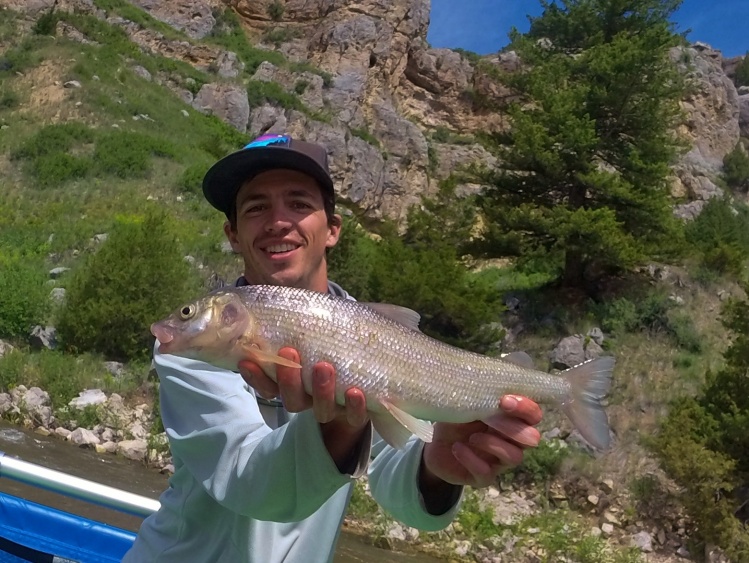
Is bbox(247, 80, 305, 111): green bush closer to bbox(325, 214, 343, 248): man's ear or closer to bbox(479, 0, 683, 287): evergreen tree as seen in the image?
bbox(479, 0, 683, 287): evergreen tree

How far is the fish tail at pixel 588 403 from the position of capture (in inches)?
97.8

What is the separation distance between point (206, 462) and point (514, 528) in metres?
7.83

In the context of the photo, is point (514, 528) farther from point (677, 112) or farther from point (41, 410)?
point (677, 112)

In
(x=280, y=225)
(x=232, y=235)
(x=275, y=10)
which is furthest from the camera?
(x=275, y=10)

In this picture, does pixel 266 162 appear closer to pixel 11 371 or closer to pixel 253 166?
pixel 253 166

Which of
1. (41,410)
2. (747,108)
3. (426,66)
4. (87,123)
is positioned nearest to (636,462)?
(41,410)

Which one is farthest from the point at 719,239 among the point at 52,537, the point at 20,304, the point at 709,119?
the point at 709,119

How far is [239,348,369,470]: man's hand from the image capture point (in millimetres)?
1886

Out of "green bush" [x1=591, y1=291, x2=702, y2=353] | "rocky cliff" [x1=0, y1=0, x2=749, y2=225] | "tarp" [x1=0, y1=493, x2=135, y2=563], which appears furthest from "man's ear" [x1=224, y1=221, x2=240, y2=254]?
"rocky cliff" [x1=0, y1=0, x2=749, y2=225]

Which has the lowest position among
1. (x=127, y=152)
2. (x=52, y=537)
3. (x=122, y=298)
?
(x=52, y=537)

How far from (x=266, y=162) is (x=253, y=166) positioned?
6cm

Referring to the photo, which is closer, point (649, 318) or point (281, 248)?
point (281, 248)

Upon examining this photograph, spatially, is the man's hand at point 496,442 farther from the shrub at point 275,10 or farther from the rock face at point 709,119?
the shrub at point 275,10

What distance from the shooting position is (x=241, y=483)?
6.40 feet
